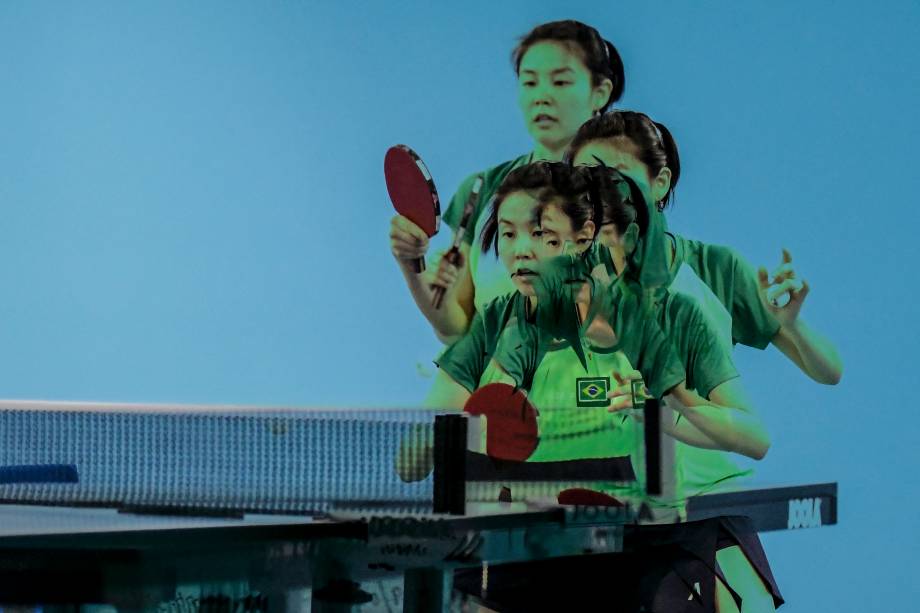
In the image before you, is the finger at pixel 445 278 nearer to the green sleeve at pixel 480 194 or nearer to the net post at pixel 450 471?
the green sleeve at pixel 480 194

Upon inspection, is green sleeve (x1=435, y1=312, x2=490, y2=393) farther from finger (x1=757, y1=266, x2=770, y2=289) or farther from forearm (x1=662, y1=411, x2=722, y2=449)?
finger (x1=757, y1=266, x2=770, y2=289)

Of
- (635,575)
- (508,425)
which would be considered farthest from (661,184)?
(508,425)

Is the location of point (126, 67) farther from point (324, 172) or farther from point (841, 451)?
point (841, 451)

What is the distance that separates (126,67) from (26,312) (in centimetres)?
118

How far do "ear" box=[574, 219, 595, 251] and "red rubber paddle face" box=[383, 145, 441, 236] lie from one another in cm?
63

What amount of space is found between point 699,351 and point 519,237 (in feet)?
2.46

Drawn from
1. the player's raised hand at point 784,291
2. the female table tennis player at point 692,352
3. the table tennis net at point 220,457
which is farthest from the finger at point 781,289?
the table tennis net at point 220,457

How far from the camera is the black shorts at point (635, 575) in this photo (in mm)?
2975

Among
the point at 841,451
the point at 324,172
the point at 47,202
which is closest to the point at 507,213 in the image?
the point at 324,172

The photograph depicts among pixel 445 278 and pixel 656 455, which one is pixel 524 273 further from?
pixel 656 455

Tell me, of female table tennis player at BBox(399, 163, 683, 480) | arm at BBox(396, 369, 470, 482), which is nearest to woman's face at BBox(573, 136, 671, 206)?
female table tennis player at BBox(399, 163, 683, 480)

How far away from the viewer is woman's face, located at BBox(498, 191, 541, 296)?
15.3 ft

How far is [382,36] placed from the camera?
17.5ft

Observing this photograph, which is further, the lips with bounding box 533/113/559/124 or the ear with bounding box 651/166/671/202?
the lips with bounding box 533/113/559/124
